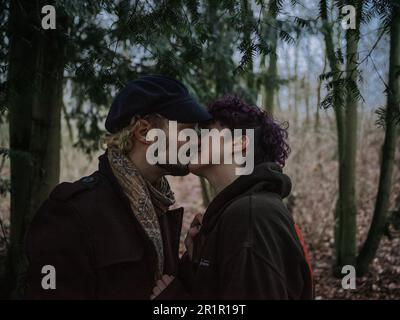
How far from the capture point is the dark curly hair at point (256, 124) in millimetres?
2512

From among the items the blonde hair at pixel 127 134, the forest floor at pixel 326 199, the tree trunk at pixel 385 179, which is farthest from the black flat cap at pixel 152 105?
the forest floor at pixel 326 199

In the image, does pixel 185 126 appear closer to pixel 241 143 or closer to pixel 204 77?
pixel 241 143

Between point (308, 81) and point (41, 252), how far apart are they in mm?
11323

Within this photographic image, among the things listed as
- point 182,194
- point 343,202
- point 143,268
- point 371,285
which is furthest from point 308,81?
point 143,268

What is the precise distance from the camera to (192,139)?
8.54 feet

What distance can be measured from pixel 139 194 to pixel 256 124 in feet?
2.50

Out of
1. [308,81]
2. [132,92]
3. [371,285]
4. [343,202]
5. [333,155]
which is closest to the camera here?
[132,92]

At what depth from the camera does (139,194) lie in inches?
96.0

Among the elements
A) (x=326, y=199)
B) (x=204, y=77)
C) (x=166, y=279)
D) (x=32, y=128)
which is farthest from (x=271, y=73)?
(x=166, y=279)

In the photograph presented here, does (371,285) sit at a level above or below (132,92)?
below

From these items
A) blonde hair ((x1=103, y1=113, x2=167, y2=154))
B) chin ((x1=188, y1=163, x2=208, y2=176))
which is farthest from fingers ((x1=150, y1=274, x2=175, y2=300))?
blonde hair ((x1=103, y1=113, x2=167, y2=154))

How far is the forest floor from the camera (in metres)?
6.54

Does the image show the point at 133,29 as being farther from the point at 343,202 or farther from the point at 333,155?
the point at 333,155

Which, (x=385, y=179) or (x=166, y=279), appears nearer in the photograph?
(x=166, y=279)
